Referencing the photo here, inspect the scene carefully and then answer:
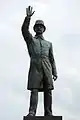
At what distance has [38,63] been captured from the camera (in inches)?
517

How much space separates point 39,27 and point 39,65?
1.39m

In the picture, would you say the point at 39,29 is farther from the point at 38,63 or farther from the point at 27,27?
the point at 38,63

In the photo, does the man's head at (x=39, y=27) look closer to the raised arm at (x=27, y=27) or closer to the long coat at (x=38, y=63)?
the long coat at (x=38, y=63)

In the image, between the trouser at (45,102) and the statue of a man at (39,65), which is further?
the statue of a man at (39,65)

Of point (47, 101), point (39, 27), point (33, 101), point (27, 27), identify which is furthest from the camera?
point (39, 27)

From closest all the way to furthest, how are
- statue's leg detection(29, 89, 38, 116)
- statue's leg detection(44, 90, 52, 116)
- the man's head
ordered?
statue's leg detection(29, 89, 38, 116)
statue's leg detection(44, 90, 52, 116)
the man's head

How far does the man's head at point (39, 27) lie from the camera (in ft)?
43.9

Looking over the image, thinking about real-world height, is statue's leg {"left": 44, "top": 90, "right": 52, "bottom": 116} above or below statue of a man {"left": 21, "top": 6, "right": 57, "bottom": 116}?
below

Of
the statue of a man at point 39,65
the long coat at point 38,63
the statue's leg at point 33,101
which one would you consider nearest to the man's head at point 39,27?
the statue of a man at point 39,65

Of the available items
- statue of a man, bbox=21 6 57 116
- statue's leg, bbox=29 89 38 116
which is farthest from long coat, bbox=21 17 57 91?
statue's leg, bbox=29 89 38 116

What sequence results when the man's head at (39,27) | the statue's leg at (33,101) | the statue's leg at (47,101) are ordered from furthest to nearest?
the man's head at (39,27), the statue's leg at (47,101), the statue's leg at (33,101)

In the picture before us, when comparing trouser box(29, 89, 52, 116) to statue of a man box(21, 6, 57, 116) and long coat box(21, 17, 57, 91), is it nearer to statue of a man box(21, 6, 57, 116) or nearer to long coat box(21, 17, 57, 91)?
statue of a man box(21, 6, 57, 116)

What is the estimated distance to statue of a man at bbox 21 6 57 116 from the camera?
12.9m

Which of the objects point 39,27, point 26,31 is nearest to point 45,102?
point 26,31
